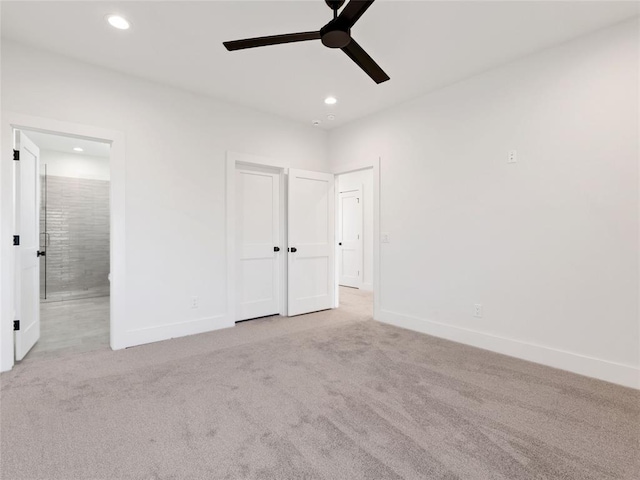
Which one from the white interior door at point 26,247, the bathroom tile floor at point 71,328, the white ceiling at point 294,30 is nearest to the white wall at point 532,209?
the white ceiling at point 294,30

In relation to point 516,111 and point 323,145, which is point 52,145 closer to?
point 323,145

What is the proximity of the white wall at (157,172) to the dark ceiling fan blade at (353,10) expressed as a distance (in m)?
2.52

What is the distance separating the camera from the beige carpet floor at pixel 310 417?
156cm

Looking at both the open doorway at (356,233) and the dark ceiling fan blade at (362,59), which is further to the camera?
the open doorway at (356,233)

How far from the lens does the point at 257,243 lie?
14.2 feet

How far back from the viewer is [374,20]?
2.40 metres

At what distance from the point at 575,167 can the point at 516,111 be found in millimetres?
737

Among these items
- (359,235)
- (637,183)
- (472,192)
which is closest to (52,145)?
(359,235)

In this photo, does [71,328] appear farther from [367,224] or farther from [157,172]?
[367,224]

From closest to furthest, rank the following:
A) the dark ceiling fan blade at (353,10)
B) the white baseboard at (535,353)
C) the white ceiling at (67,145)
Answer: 1. the dark ceiling fan blade at (353,10)
2. the white baseboard at (535,353)
3. the white ceiling at (67,145)

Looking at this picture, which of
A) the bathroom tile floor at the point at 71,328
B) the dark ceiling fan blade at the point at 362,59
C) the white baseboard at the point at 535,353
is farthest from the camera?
the bathroom tile floor at the point at 71,328

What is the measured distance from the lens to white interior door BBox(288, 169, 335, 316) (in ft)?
14.6

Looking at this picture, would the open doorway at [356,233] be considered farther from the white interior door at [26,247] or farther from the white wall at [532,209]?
the white interior door at [26,247]

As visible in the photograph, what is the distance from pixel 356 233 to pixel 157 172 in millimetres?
4383
